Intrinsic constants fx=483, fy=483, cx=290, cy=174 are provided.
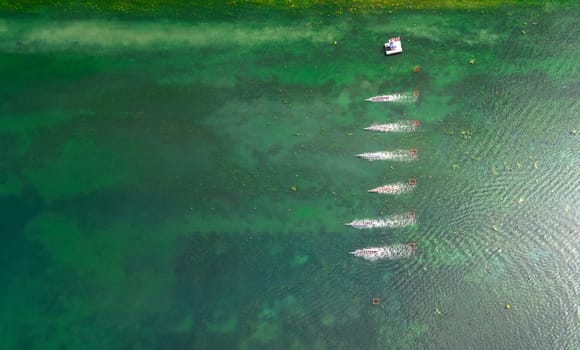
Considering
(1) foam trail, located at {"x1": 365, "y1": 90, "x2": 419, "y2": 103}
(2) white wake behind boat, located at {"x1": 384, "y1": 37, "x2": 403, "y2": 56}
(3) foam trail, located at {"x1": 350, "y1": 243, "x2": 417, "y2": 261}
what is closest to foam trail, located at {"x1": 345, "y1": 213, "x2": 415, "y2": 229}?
(3) foam trail, located at {"x1": 350, "y1": 243, "x2": 417, "y2": 261}

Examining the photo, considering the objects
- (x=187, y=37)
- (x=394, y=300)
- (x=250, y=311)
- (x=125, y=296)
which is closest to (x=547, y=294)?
(x=394, y=300)

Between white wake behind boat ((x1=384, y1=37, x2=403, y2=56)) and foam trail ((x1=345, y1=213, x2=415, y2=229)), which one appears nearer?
foam trail ((x1=345, y1=213, x2=415, y2=229))

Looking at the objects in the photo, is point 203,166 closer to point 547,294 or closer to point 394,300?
point 394,300

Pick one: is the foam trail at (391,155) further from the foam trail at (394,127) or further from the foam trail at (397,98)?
the foam trail at (397,98)

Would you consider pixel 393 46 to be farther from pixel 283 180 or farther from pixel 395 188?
pixel 283 180

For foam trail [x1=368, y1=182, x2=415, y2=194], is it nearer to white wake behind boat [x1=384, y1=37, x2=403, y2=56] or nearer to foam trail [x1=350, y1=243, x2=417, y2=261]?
foam trail [x1=350, y1=243, x2=417, y2=261]

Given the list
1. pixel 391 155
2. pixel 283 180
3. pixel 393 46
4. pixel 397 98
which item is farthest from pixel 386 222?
pixel 393 46

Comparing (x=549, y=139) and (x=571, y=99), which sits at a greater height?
(x=571, y=99)

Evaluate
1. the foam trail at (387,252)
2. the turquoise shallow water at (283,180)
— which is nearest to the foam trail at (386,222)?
the turquoise shallow water at (283,180)
